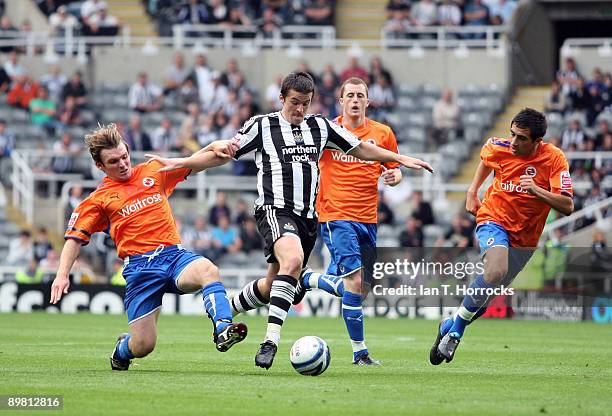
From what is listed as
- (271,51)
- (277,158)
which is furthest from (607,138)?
(277,158)

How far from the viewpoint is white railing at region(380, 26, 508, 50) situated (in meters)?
28.1

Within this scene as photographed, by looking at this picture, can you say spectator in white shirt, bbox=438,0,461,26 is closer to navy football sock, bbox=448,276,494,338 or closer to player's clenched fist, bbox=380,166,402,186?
player's clenched fist, bbox=380,166,402,186

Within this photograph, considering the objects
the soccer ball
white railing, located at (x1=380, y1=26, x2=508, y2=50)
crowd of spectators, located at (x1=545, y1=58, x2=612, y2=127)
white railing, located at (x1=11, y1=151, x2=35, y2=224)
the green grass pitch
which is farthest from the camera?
white railing, located at (x1=380, y1=26, x2=508, y2=50)

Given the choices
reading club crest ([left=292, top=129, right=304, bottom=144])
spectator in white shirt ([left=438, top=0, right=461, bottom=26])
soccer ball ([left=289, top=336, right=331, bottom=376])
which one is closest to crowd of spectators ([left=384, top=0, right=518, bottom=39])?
spectator in white shirt ([left=438, top=0, right=461, bottom=26])

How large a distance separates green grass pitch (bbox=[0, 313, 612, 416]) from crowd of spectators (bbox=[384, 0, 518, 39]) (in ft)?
44.3

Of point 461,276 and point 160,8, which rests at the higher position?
point 160,8

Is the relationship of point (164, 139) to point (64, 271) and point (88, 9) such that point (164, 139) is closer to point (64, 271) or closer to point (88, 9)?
point (88, 9)

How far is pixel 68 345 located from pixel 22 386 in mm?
4827

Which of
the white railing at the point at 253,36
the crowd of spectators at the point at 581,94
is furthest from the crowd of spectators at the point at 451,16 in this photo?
the crowd of spectators at the point at 581,94

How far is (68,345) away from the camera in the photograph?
13.9 metres

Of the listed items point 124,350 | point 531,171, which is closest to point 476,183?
point 531,171

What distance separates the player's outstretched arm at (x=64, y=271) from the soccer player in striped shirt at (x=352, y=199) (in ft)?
7.82

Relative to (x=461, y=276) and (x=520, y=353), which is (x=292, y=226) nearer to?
(x=520, y=353)

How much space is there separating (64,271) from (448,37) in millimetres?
19889
